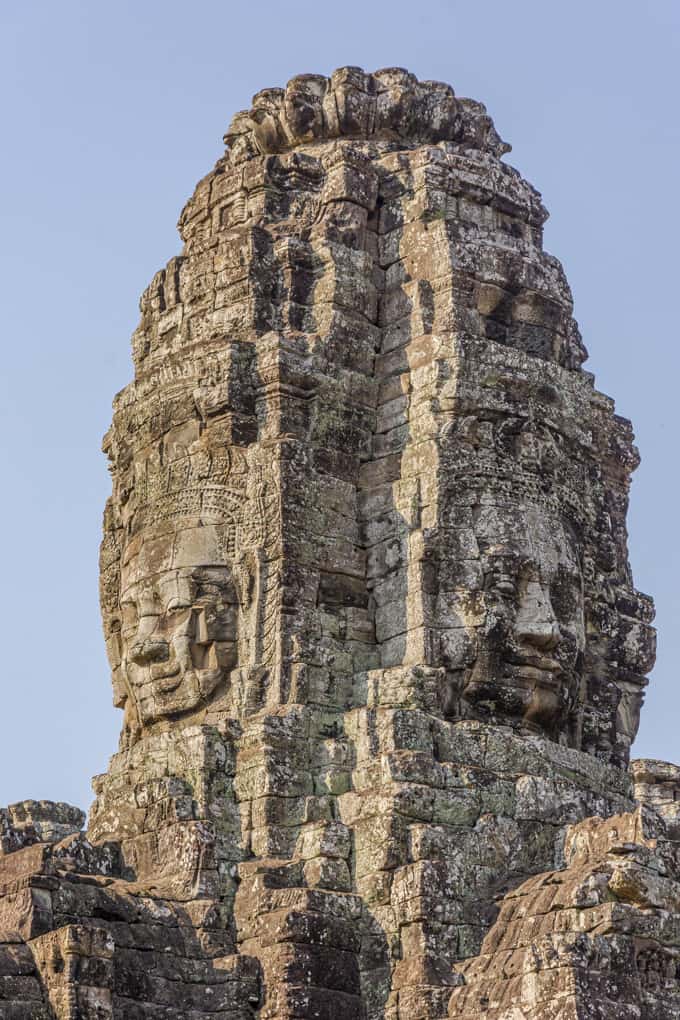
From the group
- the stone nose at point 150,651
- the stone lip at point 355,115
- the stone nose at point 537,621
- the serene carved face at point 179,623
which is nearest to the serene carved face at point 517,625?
the stone nose at point 537,621

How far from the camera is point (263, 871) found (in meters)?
21.2

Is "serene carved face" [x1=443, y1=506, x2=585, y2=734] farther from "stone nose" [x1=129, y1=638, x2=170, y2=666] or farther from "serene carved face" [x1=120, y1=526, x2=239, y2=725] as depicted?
"stone nose" [x1=129, y1=638, x2=170, y2=666]

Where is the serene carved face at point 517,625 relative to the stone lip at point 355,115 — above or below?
below

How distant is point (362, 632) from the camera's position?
23.1 m

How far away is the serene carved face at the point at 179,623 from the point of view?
2286cm

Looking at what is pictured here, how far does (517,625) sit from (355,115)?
6075 mm

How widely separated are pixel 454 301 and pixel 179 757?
536cm

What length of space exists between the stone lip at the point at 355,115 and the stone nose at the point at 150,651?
552 centimetres

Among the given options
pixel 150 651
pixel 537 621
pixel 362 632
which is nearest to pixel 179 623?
pixel 150 651

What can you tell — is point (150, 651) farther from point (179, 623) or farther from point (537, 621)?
point (537, 621)

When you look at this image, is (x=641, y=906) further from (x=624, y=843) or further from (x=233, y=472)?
(x=233, y=472)

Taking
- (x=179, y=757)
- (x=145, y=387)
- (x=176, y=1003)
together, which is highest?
(x=145, y=387)

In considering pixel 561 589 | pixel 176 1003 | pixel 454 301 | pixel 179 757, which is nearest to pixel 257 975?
pixel 176 1003

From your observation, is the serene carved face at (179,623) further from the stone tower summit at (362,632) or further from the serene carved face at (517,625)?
the serene carved face at (517,625)
